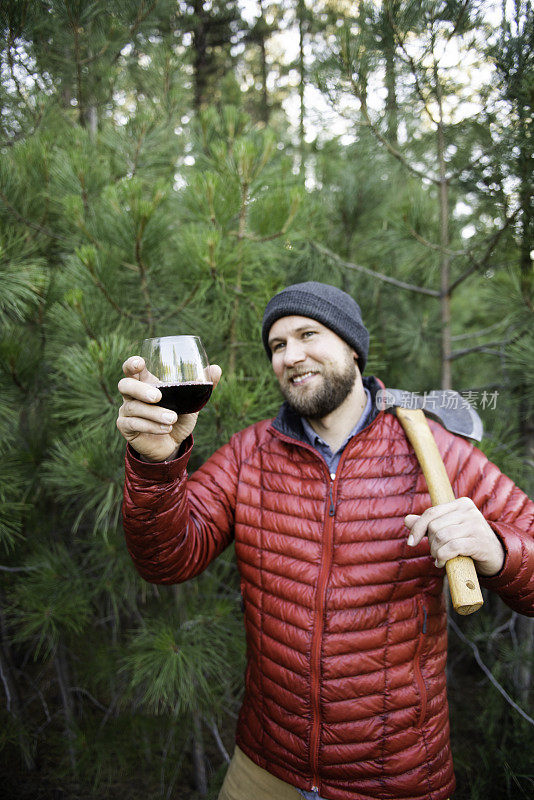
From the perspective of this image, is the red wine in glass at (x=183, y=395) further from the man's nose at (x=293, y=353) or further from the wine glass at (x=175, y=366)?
the man's nose at (x=293, y=353)

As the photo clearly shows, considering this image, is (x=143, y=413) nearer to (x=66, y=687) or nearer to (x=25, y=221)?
(x=25, y=221)

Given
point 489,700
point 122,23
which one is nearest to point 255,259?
point 122,23

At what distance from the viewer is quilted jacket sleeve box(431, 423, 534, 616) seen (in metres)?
1.07

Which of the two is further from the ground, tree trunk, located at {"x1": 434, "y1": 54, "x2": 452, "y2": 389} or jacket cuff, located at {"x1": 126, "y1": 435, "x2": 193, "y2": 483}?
tree trunk, located at {"x1": 434, "y1": 54, "x2": 452, "y2": 389}

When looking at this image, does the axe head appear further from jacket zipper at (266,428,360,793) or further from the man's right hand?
the man's right hand

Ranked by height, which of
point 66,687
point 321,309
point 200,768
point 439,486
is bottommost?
point 200,768

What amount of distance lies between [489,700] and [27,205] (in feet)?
10.5

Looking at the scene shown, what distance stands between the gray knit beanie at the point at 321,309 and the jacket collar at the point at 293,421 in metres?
0.22

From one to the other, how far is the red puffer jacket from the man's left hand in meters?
0.07

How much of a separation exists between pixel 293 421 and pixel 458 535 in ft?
2.21

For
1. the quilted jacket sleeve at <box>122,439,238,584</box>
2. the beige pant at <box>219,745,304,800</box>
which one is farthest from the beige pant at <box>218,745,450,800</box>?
the quilted jacket sleeve at <box>122,439,238,584</box>

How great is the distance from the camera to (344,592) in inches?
49.3

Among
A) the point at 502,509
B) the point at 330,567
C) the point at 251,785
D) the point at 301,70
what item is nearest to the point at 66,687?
the point at 251,785

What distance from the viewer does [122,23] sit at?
203 centimetres
